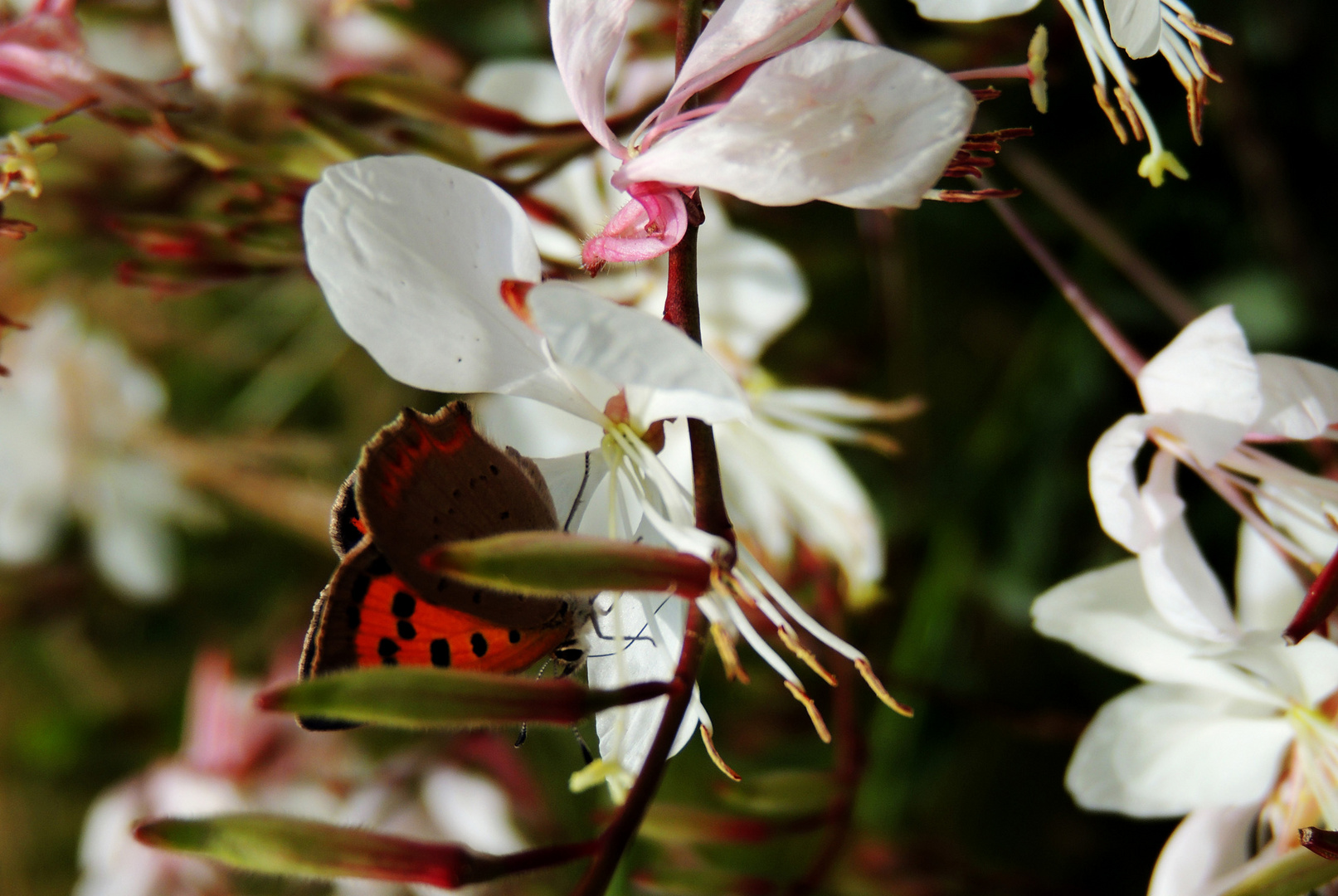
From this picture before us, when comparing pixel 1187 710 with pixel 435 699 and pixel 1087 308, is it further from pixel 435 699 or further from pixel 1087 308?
pixel 435 699

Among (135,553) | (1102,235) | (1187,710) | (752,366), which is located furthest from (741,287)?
(135,553)

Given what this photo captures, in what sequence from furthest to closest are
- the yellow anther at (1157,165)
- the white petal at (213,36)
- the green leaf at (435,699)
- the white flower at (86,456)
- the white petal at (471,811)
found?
the white flower at (86,456), the white petal at (471,811), the white petal at (213,36), the yellow anther at (1157,165), the green leaf at (435,699)

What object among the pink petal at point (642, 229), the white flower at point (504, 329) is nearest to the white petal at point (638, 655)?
the white flower at point (504, 329)

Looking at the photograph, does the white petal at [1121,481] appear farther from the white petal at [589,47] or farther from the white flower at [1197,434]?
the white petal at [589,47]

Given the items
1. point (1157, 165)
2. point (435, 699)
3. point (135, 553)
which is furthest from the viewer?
point (135, 553)

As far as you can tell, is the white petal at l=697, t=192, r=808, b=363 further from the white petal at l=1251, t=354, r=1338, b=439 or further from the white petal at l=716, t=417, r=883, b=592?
the white petal at l=1251, t=354, r=1338, b=439

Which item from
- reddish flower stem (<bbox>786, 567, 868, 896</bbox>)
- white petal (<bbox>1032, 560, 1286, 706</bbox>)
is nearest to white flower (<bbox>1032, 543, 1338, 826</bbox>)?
white petal (<bbox>1032, 560, 1286, 706</bbox>)
